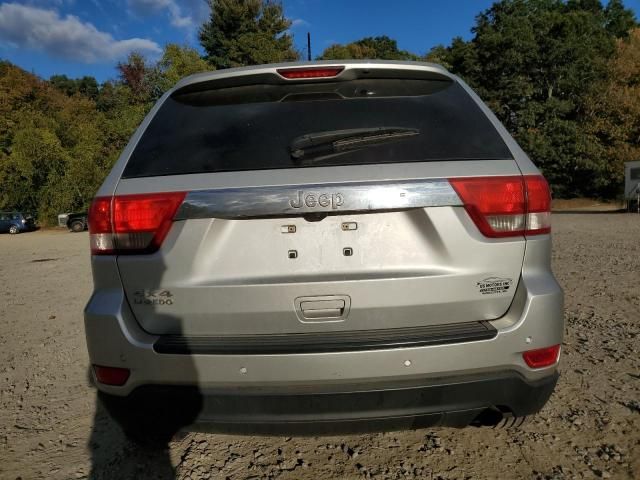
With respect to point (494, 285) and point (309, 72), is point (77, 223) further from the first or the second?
point (494, 285)

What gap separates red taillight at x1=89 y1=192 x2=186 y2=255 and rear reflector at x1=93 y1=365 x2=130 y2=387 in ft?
1.57

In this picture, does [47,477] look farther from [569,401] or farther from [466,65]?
[466,65]

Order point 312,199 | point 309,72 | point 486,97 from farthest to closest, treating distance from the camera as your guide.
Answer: point 486,97, point 309,72, point 312,199

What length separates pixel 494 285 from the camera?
190cm

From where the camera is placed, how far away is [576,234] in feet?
43.0

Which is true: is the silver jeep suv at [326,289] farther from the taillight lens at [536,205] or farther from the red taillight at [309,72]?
the red taillight at [309,72]

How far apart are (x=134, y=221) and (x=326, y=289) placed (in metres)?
0.82

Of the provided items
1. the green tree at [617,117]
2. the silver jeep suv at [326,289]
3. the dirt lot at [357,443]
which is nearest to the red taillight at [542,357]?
the silver jeep suv at [326,289]

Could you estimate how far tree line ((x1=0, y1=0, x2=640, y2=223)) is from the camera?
33406 millimetres

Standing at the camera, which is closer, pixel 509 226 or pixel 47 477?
pixel 509 226

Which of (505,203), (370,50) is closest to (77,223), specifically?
(505,203)

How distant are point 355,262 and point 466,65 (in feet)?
137

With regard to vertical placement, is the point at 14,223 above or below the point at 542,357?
below

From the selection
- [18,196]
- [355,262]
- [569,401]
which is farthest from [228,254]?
[18,196]
